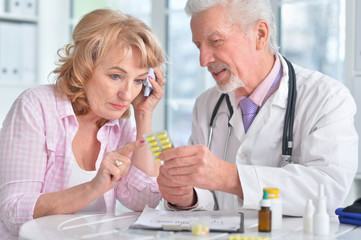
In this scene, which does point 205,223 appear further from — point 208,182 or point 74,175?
point 74,175

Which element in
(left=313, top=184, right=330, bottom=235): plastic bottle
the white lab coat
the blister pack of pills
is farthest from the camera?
the white lab coat

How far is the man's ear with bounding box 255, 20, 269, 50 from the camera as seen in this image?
210 cm

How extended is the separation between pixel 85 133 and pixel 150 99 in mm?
315

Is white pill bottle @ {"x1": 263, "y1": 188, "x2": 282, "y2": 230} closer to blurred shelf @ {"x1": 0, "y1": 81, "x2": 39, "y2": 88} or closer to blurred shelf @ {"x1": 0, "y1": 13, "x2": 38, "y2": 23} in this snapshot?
blurred shelf @ {"x1": 0, "y1": 81, "x2": 39, "y2": 88}

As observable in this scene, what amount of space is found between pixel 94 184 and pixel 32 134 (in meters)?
0.28

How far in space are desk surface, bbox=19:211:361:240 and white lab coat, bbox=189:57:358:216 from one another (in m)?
0.10

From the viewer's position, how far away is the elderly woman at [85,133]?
1.75 m

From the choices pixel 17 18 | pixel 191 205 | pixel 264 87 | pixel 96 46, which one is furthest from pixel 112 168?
pixel 17 18

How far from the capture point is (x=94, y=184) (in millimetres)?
1736

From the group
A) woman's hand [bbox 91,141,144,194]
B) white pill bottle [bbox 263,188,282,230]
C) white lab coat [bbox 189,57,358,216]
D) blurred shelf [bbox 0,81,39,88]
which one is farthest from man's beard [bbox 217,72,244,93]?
blurred shelf [bbox 0,81,39,88]

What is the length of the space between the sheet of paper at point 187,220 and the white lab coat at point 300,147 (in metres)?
0.10

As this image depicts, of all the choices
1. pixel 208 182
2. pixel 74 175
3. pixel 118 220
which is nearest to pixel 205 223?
pixel 208 182

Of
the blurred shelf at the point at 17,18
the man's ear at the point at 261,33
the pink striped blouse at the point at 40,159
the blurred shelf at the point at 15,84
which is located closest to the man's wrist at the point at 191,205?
the pink striped blouse at the point at 40,159

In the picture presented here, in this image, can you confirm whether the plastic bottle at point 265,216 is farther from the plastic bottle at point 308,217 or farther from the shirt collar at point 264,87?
the shirt collar at point 264,87
